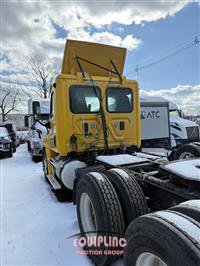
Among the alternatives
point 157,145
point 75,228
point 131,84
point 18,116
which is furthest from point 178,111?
point 18,116

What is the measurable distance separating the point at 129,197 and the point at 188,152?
2.20 m

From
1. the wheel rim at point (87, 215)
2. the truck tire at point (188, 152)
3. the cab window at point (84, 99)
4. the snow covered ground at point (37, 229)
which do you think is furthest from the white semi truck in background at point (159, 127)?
the wheel rim at point (87, 215)

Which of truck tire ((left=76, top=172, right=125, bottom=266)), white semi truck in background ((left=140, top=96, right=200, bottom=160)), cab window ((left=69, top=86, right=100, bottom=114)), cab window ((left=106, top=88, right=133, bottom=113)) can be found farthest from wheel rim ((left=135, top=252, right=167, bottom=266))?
white semi truck in background ((left=140, top=96, right=200, bottom=160))

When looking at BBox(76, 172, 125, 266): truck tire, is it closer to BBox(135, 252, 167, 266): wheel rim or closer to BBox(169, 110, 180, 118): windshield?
BBox(135, 252, 167, 266): wheel rim

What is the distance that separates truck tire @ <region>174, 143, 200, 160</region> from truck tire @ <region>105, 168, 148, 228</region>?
1.95 meters

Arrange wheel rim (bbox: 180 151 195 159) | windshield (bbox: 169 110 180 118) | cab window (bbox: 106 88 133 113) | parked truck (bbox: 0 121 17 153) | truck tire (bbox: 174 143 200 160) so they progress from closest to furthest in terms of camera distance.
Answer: truck tire (bbox: 174 143 200 160) < wheel rim (bbox: 180 151 195 159) < cab window (bbox: 106 88 133 113) < windshield (bbox: 169 110 180 118) < parked truck (bbox: 0 121 17 153)

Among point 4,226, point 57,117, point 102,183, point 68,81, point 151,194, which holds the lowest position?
point 4,226

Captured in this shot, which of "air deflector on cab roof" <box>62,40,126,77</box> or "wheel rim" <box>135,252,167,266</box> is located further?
"air deflector on cab roof" <box>62,40,126,77</box>

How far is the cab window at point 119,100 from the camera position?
13.9ft

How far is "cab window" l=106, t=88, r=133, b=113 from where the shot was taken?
4.24 metres

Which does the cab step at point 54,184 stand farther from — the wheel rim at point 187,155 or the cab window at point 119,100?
the wheel rim at point 187,155

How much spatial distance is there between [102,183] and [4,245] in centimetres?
188

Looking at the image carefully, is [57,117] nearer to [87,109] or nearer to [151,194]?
[87,109]

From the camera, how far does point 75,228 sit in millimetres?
3062
